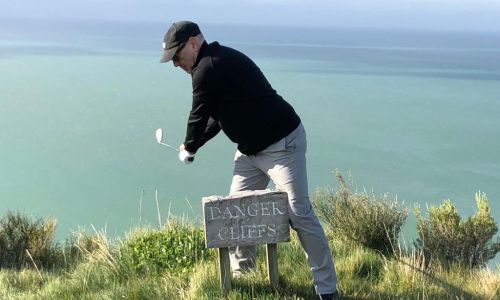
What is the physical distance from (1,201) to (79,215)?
148 cm

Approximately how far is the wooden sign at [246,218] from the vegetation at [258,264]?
281mm

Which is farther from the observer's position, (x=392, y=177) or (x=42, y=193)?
(x=392, y=177)

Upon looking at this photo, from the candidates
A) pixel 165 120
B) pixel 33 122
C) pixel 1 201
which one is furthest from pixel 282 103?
pixel 33 122

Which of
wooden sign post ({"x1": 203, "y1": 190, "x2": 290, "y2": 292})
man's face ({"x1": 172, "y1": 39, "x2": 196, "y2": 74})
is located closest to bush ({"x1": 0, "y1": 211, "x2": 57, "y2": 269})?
wooden sign post ({"x1": 203, "y1": 190, "x2": 290, "y2": 292})

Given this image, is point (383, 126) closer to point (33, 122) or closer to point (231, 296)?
point (33, 122)

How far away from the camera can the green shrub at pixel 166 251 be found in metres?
4.27

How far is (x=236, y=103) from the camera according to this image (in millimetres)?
3430

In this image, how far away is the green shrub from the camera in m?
4.27

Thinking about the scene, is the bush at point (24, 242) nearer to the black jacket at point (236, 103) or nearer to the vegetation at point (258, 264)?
the vegetation at point (258, 264)

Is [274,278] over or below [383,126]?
below

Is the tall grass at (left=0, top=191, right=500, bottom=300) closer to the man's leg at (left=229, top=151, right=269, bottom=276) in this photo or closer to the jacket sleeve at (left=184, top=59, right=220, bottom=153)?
the man's leg at (left=229, top=151, right=269, bottom=276)

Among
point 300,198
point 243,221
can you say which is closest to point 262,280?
point 243,221

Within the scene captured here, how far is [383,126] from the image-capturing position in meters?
18.5

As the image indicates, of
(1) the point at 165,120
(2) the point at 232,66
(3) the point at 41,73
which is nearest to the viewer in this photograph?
(2) the point at 232,66
